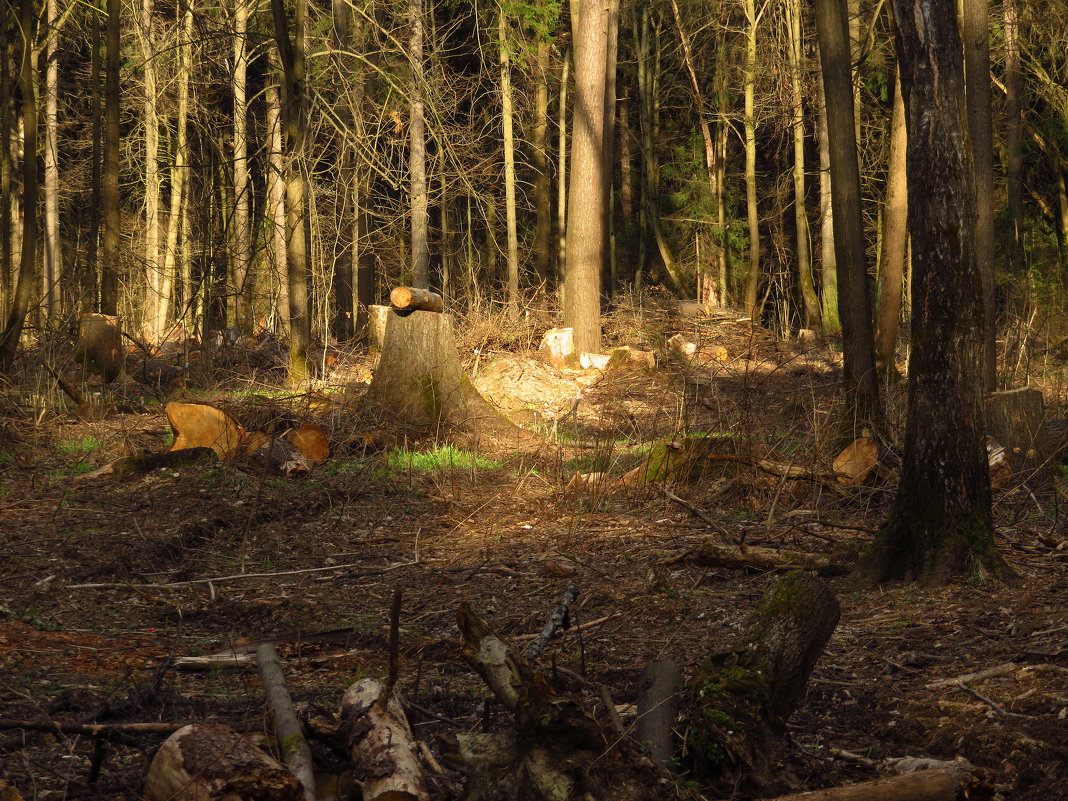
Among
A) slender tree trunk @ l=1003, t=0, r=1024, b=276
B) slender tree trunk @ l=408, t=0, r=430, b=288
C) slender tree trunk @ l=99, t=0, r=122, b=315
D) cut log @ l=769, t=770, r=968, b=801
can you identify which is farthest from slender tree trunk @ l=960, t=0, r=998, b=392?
slender tree trunk @ l=99, t=0, r=122, b=315

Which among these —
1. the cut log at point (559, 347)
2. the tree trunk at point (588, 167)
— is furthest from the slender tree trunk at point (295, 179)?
the tree trunk at point (588, 167)

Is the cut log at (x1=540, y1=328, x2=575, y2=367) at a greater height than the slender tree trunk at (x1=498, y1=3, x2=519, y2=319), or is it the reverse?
the slender tree trunk at (x1=498, y1=3, x2=519, y2=319)

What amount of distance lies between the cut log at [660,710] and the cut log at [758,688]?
6 centimetres

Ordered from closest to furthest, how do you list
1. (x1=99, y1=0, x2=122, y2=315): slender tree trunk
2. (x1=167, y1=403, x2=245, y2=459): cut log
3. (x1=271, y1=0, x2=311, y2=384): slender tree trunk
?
(x1=167, y1=403, x2=245, y2=459): cut log, (x1=271, y1=0, x2=311, y2=384): slender tree trunk, (x1=99, y1=0, x2=122, y2=315): slender tree trunk

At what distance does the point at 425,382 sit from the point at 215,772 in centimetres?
771

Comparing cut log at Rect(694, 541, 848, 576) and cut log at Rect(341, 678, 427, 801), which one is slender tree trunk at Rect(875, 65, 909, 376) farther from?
cut log at Rect(341, 678, 427, 801)

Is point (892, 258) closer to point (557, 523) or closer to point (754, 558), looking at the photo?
point (557, 523)

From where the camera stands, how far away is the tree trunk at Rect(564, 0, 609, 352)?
1523 cm

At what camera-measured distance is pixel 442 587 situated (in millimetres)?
5895

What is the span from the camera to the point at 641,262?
28656 millimetres

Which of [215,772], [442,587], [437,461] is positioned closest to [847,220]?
[437,461]

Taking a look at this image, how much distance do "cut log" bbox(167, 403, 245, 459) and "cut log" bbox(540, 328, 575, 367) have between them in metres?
6.33

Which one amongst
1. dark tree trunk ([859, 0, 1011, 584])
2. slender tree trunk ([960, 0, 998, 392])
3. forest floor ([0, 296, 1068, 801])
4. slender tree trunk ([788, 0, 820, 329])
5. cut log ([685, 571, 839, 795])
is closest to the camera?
cut log ([685, 571, 839, 795])

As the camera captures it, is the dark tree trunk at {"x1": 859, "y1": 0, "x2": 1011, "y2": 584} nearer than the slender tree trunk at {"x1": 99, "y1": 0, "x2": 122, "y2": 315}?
Yes
